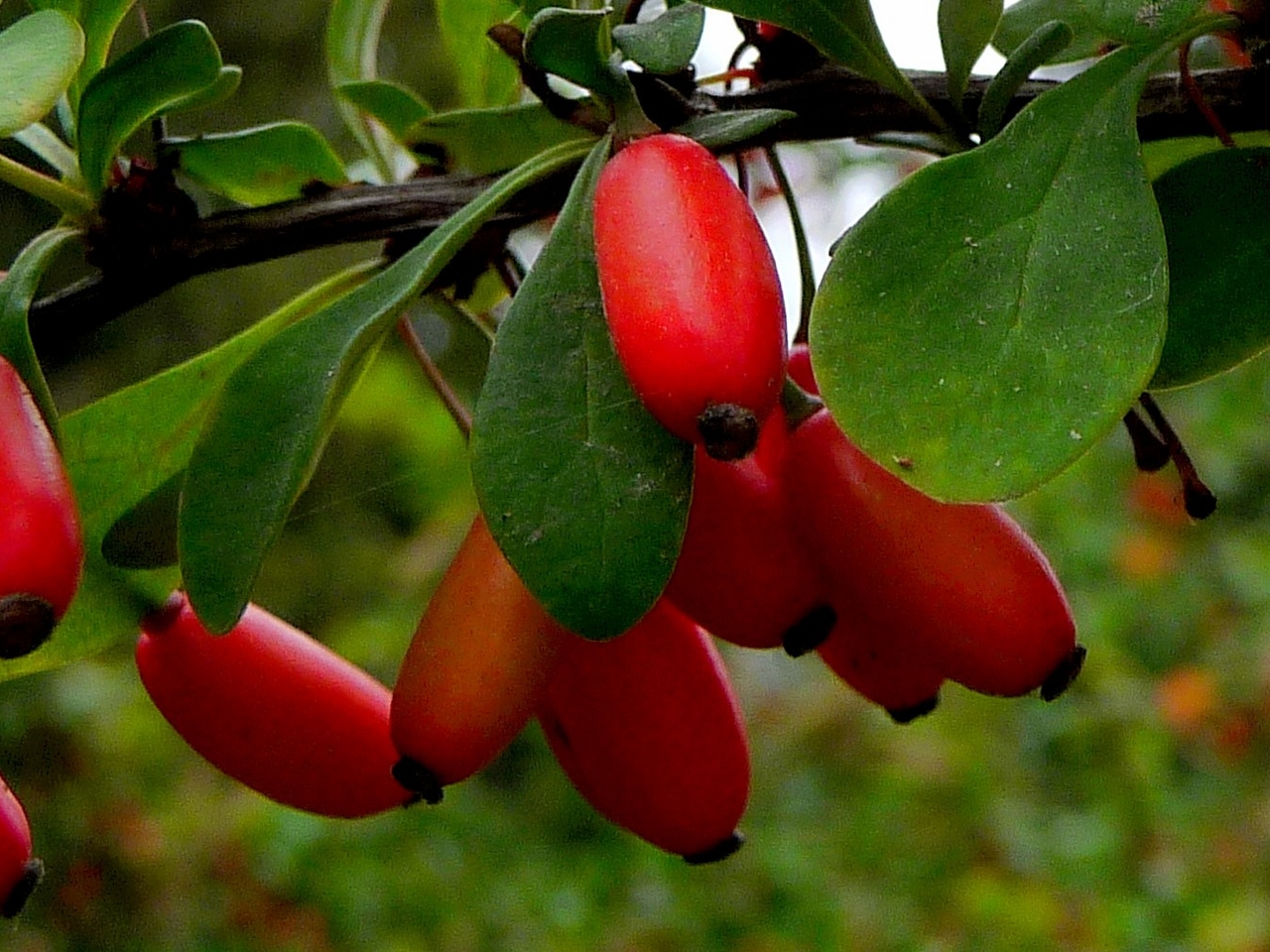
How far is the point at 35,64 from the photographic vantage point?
460 millimetres

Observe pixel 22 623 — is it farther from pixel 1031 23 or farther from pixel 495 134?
pixel 1031 23

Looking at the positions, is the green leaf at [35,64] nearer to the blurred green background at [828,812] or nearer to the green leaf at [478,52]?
the green leaf at [478,52]

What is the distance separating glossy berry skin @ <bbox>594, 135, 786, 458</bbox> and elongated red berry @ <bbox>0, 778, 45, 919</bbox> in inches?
10.3

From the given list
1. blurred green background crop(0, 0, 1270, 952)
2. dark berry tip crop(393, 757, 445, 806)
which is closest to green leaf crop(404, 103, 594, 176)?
dark berry tip crop(393, 757, 445, 806)

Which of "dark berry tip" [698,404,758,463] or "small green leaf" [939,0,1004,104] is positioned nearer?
"dark berry tip" [698,404,758,463]

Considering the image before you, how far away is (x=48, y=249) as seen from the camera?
0.57 metres

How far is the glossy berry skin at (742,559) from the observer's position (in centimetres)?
55

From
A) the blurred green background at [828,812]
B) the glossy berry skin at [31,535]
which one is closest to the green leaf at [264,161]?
the glossy berry skin at [31,535]

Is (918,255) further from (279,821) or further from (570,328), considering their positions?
(279,821)

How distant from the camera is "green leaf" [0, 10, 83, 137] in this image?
44 centimetres

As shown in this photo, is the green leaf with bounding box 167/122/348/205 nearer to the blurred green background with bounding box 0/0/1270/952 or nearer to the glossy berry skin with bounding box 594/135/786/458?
the glossy berry skin with bounding box 594/135/786/458

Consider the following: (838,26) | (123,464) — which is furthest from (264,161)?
(838,26)

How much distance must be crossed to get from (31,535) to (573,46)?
23 centimetres

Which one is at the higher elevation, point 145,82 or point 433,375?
point 145,82
